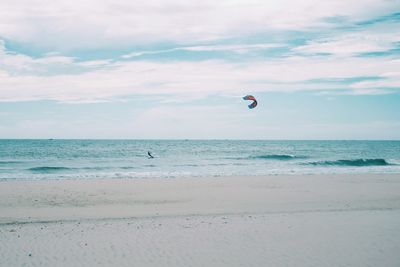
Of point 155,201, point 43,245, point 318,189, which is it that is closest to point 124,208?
point 155,201

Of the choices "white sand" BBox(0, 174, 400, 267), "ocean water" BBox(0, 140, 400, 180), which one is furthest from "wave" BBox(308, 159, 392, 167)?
"white sand" BBox(0, 174, 400, 267)

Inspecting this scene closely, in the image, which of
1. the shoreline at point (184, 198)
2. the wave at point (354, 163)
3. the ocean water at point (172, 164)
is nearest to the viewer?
the shoreline at point (184, 198)

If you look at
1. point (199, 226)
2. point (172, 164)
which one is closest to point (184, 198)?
point (199, 226)

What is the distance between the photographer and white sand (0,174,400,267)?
738cm

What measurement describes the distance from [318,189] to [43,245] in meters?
12.7

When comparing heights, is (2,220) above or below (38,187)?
below

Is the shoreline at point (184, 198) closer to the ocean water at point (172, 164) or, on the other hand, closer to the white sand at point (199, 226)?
the white sand at point (199, 226)

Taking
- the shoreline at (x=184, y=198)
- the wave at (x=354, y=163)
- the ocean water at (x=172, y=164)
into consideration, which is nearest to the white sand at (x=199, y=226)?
the shoreline at (x=184, y=198)

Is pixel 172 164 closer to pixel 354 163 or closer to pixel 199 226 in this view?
pixel 354 163

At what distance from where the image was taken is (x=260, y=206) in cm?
1303

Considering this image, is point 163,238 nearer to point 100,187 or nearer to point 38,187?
point 100,187

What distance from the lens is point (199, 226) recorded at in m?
9.78

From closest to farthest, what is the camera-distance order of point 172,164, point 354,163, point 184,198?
1. point 184,198
2. point 172,164
3. point 354,163

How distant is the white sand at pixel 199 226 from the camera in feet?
24.2
